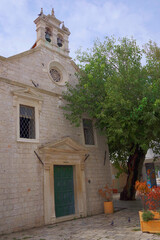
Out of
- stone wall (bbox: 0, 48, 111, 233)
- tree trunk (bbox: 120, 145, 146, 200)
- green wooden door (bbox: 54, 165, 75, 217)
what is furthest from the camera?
tree trunk (bbox: 120, 145, 146, 200)

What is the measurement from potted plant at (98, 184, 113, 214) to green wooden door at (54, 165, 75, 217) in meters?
1.75

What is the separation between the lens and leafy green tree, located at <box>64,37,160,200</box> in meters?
8.39

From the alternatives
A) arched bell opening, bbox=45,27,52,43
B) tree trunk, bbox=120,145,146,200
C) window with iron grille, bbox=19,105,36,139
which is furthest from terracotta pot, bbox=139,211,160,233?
arched bell opening, bbox=45,27,52,43

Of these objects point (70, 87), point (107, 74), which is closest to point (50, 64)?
point (70, 87)

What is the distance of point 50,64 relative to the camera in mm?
11086

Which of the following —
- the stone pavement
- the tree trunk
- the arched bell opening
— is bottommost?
the stone pavement

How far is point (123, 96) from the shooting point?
882cm

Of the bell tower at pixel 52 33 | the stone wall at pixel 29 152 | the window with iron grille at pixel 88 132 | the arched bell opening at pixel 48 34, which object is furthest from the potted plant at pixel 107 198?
the arched bell opening at pixel 48 34

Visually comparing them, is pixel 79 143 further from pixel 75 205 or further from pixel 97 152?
pixel 75 205

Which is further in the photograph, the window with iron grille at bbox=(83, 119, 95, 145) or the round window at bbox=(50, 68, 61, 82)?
the window with iron grille at bbox=(83, 119, 95, 145)

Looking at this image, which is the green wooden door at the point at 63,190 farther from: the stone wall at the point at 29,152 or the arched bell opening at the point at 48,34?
the arched bell opening at the point at 48,34

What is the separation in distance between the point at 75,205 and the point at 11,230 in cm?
336

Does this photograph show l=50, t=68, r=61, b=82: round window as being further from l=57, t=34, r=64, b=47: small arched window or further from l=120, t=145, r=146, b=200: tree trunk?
l=120, t=145, r=146, b=200: tree trunk

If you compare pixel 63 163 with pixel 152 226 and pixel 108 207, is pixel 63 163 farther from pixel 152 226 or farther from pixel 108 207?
pixel 152 226
